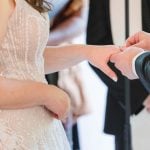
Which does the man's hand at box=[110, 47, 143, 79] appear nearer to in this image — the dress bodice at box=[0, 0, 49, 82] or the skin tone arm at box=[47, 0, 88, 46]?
the dress bodice at box=[0, 0, 49, 82]

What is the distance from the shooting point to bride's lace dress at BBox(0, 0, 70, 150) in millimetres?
875

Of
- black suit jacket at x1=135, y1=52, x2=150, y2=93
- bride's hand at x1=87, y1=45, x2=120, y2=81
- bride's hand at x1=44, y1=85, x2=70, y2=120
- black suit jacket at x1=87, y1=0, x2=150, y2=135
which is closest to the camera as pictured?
black suit jacket at x1=135, y1=52, x2=150, y2=93

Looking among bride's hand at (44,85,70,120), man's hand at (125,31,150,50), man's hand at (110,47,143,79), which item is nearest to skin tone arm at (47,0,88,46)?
man's hand at (125,31,150,50)

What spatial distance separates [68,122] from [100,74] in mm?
379

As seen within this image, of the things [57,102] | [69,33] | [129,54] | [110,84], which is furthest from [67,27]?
[57,102]

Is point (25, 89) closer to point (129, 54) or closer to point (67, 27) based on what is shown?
point (129, 54)

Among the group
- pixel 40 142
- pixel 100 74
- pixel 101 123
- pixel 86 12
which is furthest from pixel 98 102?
pixel 40 142

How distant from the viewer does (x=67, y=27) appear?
2.22 meters

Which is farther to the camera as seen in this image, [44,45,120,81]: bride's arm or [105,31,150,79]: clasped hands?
[44,45,120,81]: bride's arm

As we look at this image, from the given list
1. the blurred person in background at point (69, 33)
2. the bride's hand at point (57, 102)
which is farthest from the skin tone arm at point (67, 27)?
the bride's hand at point (57, 102)

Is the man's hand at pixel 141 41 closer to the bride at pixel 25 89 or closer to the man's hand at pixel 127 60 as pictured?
the man's hand at pixel 127 60

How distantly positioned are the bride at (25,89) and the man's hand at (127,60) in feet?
0.63

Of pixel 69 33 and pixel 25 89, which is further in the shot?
pixel 69 33

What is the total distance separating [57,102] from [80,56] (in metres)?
0.26
